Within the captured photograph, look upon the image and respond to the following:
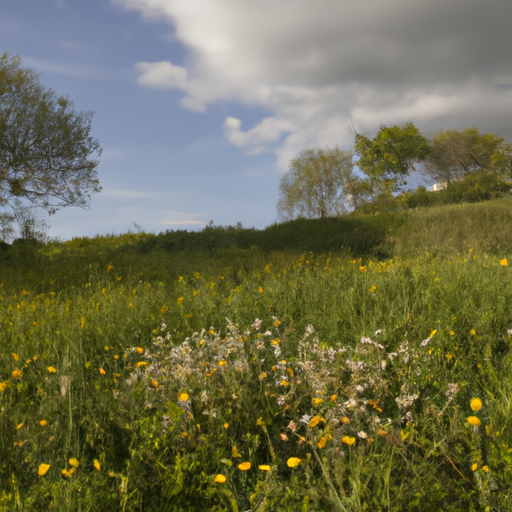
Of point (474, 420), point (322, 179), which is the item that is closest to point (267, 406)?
point (474, 420)

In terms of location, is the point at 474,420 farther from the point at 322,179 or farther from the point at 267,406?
the point at 322,179

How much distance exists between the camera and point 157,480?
7.77ft

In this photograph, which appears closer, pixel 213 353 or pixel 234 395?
→ pixel 234 395

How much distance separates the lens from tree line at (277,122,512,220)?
35.3 meters

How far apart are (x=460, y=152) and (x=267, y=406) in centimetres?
3869

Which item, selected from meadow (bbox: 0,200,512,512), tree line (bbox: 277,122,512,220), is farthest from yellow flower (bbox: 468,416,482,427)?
tree line (bbox: 277,122,512,220)

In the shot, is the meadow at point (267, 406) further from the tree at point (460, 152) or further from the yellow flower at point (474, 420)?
the tree at point (460, 152)

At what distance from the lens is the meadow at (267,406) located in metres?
2.21

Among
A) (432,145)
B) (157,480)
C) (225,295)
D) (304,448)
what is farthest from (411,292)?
(432,145)

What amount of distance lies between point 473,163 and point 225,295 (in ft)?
119

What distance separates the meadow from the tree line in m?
30.0

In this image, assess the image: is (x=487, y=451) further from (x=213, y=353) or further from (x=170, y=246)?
(x=170, y=246)

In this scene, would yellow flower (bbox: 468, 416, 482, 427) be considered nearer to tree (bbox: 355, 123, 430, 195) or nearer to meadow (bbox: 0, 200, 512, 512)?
meadow (bbox: 0, 200, 512, 512)

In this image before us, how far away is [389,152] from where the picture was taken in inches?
1415
